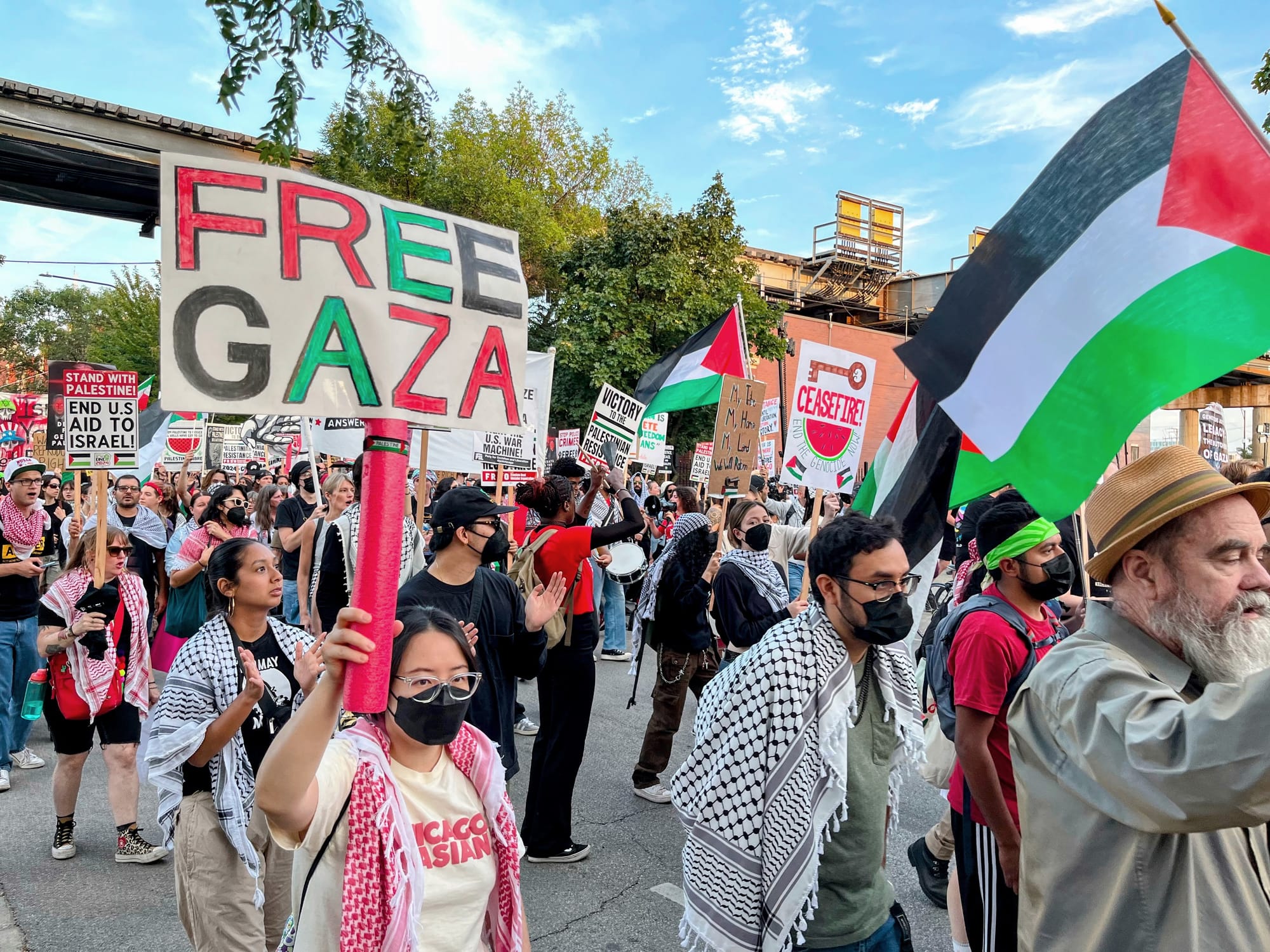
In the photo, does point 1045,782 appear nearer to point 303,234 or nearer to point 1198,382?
point 1198,382

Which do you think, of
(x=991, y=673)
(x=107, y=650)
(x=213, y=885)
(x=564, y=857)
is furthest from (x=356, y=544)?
(x=991, y=673)

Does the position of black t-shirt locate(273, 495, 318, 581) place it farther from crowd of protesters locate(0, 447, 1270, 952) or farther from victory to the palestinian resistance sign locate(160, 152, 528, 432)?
victory to the palestinian resistance sign locate(160, 152, 528, 432)

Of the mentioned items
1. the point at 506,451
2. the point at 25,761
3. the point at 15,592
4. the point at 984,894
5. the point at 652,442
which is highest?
the point at 652,442

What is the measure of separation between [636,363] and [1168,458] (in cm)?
1957

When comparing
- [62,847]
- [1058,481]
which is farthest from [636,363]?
[1058,481]

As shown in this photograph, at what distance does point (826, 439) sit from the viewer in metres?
6.36

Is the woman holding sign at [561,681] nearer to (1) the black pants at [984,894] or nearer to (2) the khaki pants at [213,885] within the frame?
(2) the khaki pants at [213,885]

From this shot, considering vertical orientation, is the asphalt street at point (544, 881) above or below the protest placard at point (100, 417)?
below

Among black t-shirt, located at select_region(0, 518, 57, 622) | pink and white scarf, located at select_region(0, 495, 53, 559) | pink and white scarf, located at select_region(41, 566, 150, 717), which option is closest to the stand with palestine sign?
pink and white scarf, located at select_region(41, 566, 150, 717)

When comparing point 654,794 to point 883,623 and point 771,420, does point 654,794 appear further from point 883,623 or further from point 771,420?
point 771,420

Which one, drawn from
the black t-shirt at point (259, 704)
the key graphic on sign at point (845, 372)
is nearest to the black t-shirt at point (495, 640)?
the black t-shirt at point (259, 704)

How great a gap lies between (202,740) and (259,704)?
244 millimetres

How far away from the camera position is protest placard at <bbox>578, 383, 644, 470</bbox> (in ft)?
28.2

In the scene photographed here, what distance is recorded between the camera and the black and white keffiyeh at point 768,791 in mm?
2500
